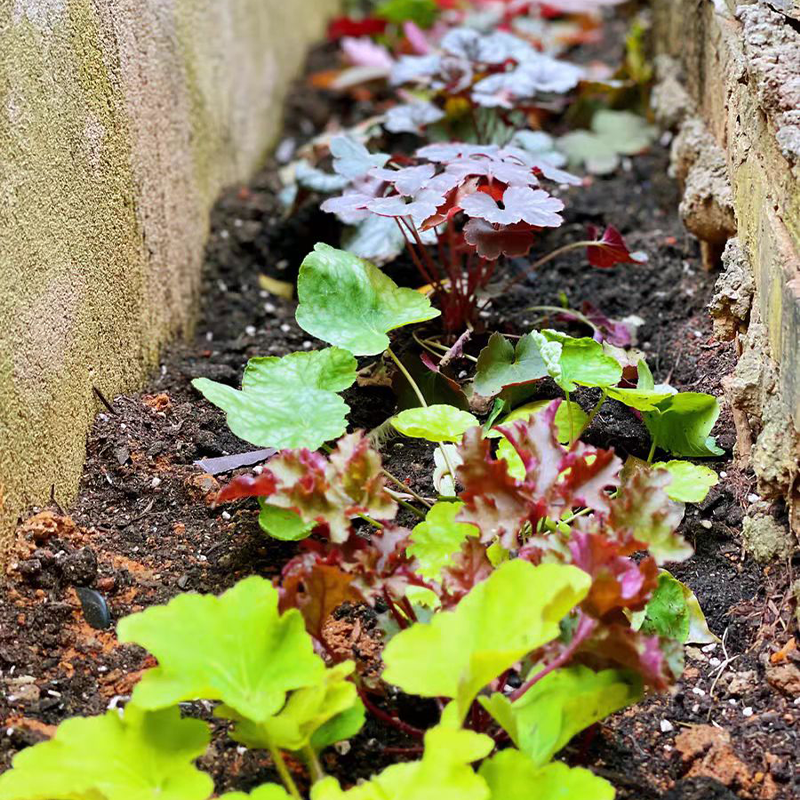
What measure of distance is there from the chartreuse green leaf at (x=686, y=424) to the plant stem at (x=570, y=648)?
533mm

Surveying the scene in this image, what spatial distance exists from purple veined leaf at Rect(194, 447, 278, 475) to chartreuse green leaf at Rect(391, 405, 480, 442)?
0.21m

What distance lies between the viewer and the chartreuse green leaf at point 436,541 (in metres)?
1.39

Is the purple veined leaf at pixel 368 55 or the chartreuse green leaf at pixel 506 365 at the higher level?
the purple veined leaf at pixel 368 55

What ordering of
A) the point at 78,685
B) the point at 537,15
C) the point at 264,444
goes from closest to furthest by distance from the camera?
the point at 78,685
the point at 264,444
the point at 537,15

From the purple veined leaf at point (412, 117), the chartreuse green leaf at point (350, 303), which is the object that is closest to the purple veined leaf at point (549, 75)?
the purple veined leaf at point (412, 117)

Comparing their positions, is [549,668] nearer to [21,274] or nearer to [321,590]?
[321,590]

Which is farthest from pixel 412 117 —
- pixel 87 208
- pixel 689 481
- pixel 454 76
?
pixel 689 481

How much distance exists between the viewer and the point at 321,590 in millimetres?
1261

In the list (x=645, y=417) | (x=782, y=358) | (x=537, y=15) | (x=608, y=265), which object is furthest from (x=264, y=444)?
(x=537, y=15)

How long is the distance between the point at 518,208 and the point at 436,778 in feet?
3.28

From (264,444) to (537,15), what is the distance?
9.02 feet

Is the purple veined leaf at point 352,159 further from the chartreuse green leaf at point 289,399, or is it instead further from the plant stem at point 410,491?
the plant stem at point 410,491

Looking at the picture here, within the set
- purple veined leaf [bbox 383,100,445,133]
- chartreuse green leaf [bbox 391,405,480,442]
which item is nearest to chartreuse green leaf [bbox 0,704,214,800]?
chartreuse green leaf [bbox 391,405,480,442]

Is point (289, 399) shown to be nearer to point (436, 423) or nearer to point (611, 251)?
point (436, 423)
